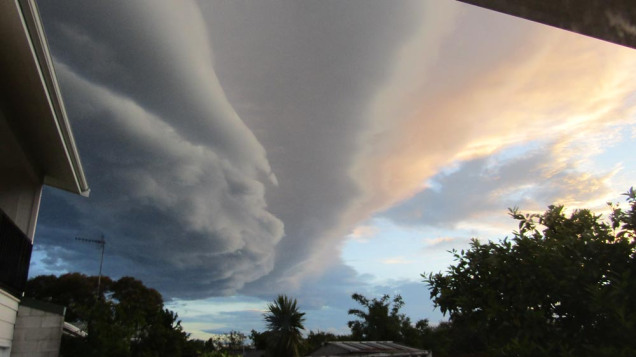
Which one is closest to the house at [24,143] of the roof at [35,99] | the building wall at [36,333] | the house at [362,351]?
the roof at [35,99]

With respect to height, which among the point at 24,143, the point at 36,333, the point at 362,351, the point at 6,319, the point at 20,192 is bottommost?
the point at 362,351

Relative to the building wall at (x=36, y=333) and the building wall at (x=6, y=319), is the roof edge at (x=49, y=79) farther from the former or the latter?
the building wall at (x=36, y=333)

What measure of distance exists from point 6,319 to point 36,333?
54.1 inches

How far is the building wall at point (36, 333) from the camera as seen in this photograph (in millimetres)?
9781

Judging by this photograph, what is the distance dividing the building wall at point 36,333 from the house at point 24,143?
1.11ft

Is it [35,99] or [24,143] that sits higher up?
[24,143]

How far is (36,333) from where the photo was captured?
32.9ft

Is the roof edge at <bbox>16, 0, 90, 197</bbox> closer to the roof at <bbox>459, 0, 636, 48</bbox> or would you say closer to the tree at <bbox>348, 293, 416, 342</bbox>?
the roof at <bbox>459, 0, 636, 48</bbox>

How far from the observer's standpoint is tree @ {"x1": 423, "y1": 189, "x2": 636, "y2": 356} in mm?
9625

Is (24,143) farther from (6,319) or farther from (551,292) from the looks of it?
(551,292)

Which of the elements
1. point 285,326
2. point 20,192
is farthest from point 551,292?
point 285,326

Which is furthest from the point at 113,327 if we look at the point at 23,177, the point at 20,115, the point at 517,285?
the point at 517,285

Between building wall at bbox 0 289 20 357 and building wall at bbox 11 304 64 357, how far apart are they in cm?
25

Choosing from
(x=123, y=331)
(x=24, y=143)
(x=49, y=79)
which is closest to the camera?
(x=49, y=79)
